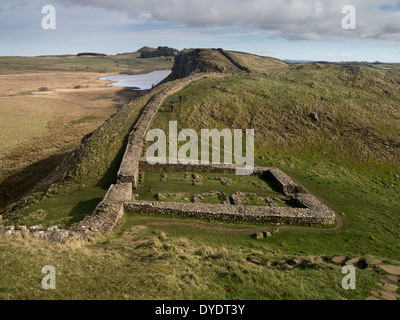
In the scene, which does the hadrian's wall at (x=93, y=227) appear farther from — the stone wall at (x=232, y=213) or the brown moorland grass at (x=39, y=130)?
the brown moorland grass at (x=39, y=130)

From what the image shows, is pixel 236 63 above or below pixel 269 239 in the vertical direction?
above

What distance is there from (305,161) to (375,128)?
57.0 ft

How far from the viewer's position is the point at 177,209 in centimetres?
1947

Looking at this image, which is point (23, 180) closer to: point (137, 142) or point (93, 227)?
point (137, 142)

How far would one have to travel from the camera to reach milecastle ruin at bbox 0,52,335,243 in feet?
51.3

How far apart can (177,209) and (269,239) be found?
7.74 meters

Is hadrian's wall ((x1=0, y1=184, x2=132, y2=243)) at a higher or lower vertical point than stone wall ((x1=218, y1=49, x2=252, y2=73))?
lower

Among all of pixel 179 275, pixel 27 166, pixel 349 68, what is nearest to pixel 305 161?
pixel 179 275

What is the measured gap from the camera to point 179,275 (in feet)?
36.0

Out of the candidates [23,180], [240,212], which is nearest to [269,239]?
[240,212]

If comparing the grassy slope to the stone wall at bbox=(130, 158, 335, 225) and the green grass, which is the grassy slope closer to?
the stone wall at bbox=(130, 158, 335, 225)

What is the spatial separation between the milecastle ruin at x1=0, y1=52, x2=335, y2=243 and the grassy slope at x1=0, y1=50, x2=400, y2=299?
38.2 inches

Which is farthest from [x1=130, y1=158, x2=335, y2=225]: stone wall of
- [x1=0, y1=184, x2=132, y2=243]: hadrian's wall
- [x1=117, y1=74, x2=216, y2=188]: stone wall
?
[x1=117, y1=74, x2=216, y2=188]: stone wall
